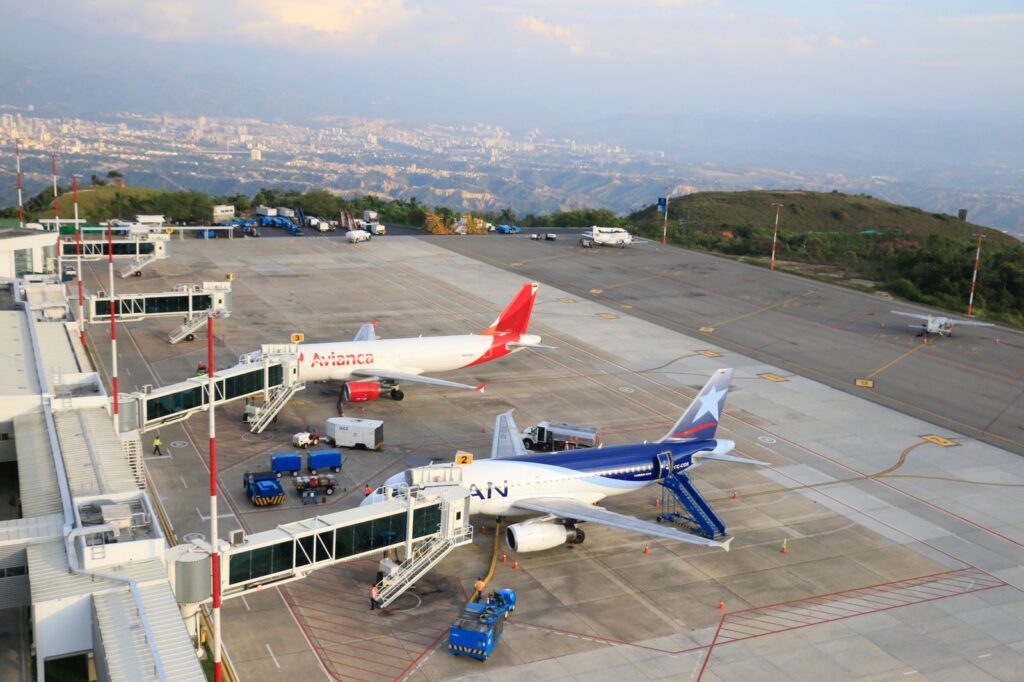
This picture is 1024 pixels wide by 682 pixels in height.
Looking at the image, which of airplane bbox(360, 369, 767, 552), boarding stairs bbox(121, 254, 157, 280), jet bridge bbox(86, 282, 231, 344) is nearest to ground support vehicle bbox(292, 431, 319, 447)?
airplane bbox(360, 369, 767, 552)

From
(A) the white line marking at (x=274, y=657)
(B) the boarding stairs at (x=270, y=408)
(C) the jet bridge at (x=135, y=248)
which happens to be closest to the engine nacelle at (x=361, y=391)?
(B) the boarding stairs at (x=270, y=408)

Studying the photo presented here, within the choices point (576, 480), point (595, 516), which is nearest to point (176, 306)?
point (576, 480)

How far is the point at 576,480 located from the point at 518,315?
84.6 ft

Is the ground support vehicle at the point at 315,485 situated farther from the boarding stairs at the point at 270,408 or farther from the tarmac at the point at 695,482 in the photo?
the boarding stairs at the point at 270,408

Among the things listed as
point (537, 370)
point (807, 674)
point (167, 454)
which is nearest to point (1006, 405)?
point (537, 370)

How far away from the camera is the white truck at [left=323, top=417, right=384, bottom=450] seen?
51875 millimetres

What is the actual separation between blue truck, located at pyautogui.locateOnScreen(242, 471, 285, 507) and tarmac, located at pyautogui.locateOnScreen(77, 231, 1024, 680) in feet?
1.79

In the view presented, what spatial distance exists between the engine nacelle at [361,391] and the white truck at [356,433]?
6.31 m

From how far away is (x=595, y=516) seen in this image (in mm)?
40125

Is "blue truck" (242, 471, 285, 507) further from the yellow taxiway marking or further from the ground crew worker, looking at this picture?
the yellow taxiway marking

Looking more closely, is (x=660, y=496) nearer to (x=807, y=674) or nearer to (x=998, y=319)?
(x=807, y=674)

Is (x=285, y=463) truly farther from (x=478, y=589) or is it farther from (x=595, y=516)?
(x=595, y=516)

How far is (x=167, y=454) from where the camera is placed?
50.0 metres

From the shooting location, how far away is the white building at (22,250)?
258 ft
